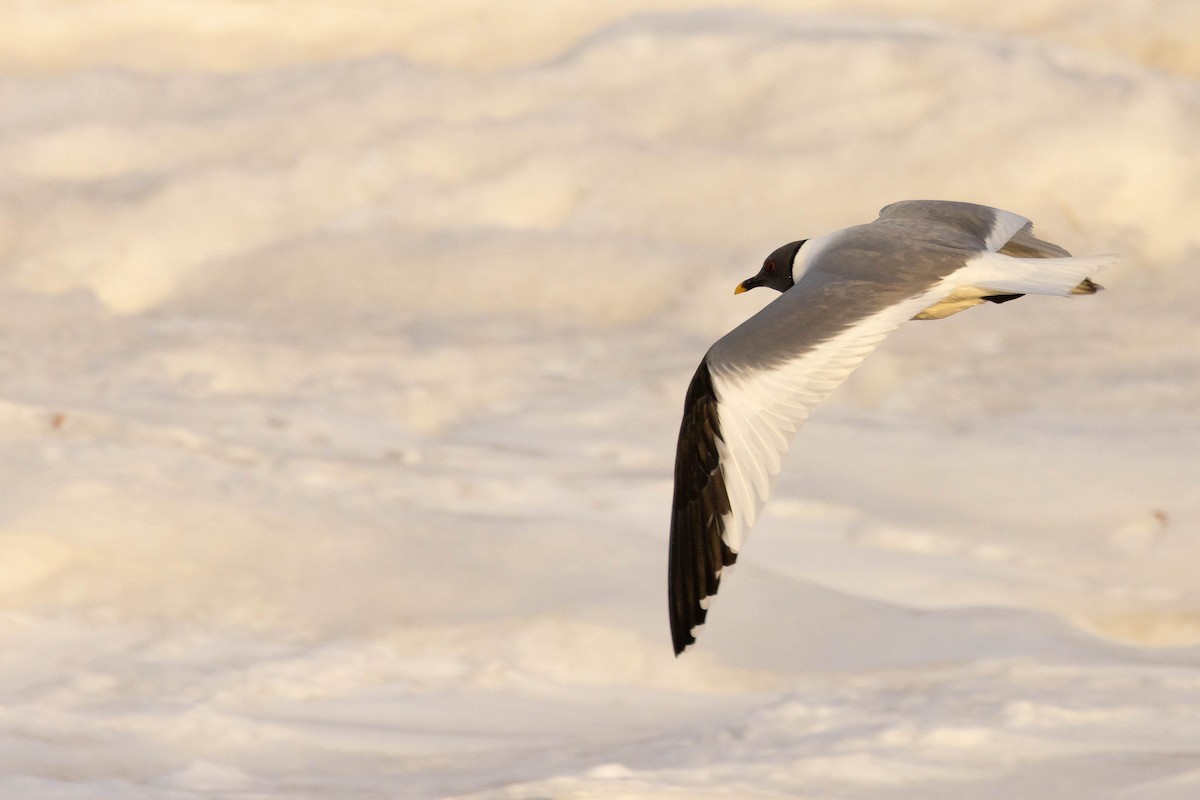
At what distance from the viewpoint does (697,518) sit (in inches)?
139

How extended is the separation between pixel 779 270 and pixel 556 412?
96.3 inches

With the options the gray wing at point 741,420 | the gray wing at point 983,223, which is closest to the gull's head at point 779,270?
the gray wing at point 983,223

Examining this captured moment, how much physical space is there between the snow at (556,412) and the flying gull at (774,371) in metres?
0.78

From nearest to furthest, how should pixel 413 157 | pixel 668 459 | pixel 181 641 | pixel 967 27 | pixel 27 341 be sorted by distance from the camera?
1. pixel 181 641
2. pixel 668 459
3. pixel 27 341
4. pixel 413 157
5. pixel 967 27

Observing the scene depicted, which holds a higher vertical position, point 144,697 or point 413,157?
point 413,157

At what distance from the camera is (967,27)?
9.77 m

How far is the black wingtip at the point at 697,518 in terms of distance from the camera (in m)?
3.50

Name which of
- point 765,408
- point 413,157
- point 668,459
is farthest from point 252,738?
point 413,157

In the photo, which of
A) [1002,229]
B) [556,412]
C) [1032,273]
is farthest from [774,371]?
[556,412]

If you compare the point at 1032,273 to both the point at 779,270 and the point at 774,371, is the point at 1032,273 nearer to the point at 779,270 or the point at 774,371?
the point at 774,371

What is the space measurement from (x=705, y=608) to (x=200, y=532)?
2722mm

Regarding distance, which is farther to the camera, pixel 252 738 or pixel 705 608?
pixel 252 738

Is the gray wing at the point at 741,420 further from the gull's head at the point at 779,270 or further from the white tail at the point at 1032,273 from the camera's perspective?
the gull's head at the point at 779,270

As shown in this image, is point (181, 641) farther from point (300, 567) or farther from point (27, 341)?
point (27, 341)
